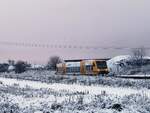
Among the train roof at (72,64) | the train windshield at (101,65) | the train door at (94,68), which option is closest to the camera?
the train windshield at (101,65)

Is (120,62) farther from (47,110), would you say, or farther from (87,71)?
(47,110)

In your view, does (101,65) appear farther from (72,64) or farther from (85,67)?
(72,64)

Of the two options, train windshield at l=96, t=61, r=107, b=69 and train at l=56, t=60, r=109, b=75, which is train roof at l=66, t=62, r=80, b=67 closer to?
train at l=56, t=60, r=109, b=75

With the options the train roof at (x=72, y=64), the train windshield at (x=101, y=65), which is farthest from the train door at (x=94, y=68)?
the train roof at (x=72, y=64)

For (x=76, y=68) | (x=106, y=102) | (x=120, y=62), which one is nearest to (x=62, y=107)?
(x=106, y=102)

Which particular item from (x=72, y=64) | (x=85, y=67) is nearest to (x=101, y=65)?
(x=85, y=67)

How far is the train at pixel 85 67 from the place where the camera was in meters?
59.1

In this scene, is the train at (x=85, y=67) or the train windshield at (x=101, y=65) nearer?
the train windshield at (x=101, y=65)

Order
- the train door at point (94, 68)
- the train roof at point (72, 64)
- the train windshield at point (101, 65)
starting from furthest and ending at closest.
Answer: the train roof at point (72, 64) < the train door at point (94, 68) < the train windshield at point (101, 65)

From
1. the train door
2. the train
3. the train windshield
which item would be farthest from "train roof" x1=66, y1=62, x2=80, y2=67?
the train windshield

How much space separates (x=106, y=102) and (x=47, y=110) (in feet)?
9.01

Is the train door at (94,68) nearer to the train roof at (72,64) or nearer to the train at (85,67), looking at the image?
the train at (85,67)

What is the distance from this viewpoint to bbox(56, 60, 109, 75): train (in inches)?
2325

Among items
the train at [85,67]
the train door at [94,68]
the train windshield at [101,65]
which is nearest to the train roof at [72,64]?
the train at [85,67]
